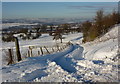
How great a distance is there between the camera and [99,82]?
8.56 m

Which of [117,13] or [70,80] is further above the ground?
[117,13]

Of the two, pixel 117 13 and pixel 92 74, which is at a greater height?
pixel 117 13

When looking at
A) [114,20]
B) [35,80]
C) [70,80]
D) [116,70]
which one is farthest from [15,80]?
[114,20]

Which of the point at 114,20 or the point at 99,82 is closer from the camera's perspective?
the point at 99,82

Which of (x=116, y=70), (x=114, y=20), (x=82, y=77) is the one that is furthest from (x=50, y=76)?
(x=114, y=20)

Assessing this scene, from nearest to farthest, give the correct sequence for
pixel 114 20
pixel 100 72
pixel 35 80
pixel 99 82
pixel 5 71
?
pixel 99 82, pixel 35 80, pixel 100 72, pixel 5 71, pixel 114 20

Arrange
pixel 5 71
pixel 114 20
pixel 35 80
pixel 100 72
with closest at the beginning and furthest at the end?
pixel 35 80 → pixel 100 72 → pixel 5 71 → pixel 114 20

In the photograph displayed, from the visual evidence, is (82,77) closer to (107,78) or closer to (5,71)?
(107,78)

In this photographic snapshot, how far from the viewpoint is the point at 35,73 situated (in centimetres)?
1027

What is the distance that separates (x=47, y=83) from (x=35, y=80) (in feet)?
2.45

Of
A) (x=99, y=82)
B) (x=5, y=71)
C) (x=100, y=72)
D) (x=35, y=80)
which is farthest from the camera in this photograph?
(x=5, y=71)

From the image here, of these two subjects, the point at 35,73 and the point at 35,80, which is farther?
the point at 35,73

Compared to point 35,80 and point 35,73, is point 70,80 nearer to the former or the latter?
point 35,80

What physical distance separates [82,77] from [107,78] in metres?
1.05
